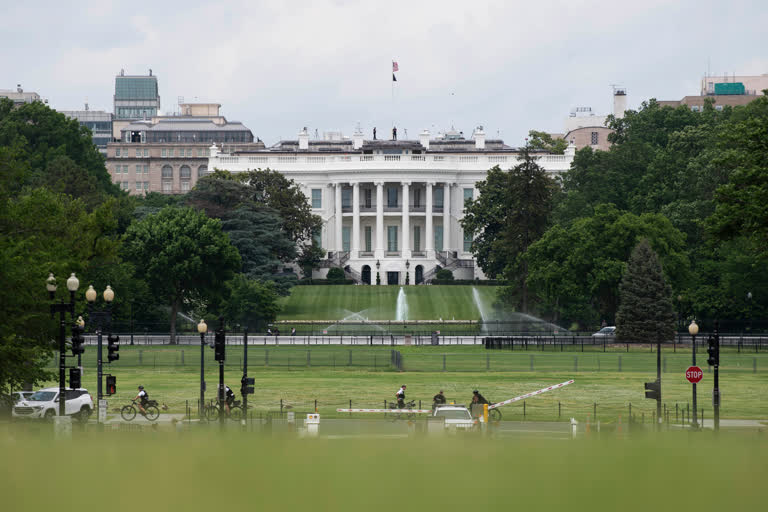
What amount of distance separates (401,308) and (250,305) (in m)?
19.9

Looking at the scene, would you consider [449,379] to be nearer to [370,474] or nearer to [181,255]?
[370,474]

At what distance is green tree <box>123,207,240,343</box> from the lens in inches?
3410

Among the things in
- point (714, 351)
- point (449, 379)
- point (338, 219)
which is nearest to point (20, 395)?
point (449, 379)

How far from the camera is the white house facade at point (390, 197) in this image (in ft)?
462

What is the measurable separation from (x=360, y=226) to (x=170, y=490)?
394ft

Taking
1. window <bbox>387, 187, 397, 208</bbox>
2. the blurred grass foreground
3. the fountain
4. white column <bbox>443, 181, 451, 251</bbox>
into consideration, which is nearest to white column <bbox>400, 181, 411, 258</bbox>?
white column <bbox>443, 181, 451, 251</bbox>

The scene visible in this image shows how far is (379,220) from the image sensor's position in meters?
142

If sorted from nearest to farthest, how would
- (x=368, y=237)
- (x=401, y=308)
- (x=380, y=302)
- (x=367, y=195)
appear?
1. (x=401, y=308)
2. (x=380, y=302)
3. (x=368, y=237)
4. (x=367, y=195)

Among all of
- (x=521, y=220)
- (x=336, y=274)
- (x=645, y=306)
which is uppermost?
(x=521, y=220)

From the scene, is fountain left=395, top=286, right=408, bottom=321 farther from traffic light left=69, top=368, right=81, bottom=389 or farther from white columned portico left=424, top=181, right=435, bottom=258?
traffic light left=69, top=368, right=81, bottom=389

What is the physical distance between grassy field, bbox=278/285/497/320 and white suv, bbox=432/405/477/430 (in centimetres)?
6335

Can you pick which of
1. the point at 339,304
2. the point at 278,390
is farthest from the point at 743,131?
the point at 339,304

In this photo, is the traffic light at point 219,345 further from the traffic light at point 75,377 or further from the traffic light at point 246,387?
the traffic light at point 75,377

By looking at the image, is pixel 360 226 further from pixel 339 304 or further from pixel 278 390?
pixel 278 390
